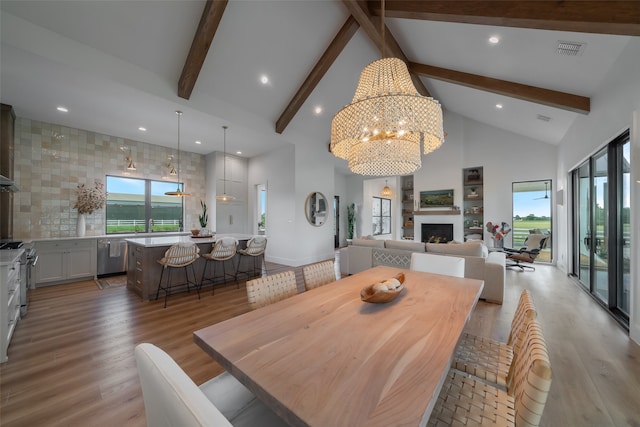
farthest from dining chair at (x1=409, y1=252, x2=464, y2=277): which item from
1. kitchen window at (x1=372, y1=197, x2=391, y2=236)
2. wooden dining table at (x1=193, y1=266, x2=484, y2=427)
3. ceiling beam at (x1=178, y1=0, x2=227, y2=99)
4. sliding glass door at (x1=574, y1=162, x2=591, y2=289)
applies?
kitchen window at (x1=372, y1=197, x2=391, y2=236)

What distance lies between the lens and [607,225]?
124 inches

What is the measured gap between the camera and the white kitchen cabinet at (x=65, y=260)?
418 cm

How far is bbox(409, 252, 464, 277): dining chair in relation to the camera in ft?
7.82

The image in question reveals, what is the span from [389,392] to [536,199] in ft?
26.0

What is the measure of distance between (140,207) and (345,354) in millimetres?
6736

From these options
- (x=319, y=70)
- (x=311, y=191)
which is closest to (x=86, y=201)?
(x=311, y=191)

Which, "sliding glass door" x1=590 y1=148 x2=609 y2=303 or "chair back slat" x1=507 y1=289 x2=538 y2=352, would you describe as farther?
"sliding glass door" x1=590 y1=148 x2=609 y2=303

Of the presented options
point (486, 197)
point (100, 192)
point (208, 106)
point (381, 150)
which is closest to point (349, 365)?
point (381, 150)

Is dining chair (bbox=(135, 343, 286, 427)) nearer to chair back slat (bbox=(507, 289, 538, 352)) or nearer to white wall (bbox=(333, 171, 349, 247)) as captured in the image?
chair back slat (bbox=(507, 289, 538, 352))

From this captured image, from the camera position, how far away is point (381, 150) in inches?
87.7

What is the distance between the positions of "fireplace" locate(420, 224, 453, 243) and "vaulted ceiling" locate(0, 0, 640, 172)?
3136 mm

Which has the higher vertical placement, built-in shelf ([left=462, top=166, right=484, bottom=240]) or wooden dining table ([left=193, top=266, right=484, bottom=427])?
built-in shelf ([left=462, top=166, right=484, bottom=240])

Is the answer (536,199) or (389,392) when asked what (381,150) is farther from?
(536,199)

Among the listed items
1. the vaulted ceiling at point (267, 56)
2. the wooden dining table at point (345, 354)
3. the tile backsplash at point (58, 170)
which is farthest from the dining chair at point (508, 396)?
the tile backsplash at point (58, 170)
